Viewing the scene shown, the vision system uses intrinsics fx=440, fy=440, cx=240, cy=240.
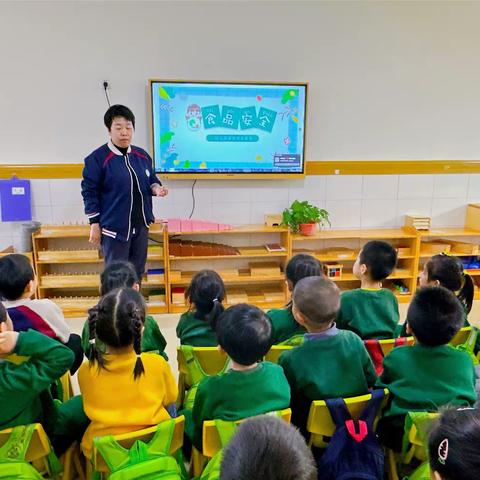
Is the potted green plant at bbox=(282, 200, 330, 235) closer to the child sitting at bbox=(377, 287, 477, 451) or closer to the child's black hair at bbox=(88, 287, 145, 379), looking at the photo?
the child sitting at bbox=(377, 287, 477, 451)

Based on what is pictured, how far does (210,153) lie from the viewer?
3.91 m

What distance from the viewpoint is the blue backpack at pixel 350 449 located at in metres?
1.39

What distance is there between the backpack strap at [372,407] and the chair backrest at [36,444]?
0.99 meters

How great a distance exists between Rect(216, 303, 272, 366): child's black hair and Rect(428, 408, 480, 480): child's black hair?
577 mm

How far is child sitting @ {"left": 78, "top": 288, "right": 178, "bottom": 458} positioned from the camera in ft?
4.62

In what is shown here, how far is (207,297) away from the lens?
194 cm

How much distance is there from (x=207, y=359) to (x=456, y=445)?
3.73ft

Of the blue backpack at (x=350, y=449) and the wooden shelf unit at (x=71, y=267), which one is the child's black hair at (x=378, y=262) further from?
the wooden shelf unit at (x=71, y=267)

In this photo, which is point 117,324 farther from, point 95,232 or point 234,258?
point 234,258

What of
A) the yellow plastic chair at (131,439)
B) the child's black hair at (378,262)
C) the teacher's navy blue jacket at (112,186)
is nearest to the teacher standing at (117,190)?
the teacher's navy blue jacket at (112,186)

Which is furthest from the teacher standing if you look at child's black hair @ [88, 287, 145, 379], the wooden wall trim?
child's black hair @ [88, 287, 145, 379]

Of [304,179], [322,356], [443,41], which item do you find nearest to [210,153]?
[304,179]

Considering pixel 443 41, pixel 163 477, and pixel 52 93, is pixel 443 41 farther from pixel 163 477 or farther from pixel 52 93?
pixel 163 477

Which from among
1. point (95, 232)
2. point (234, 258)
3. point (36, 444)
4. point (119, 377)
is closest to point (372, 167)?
point (234, 258)
